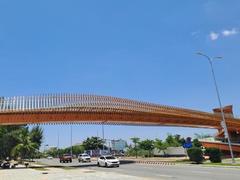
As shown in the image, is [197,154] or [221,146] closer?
[197,154]

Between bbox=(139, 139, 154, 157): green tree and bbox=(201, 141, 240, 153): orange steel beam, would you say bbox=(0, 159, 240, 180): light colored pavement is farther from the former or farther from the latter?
bbox=(139, 139, 154, 157): green tree

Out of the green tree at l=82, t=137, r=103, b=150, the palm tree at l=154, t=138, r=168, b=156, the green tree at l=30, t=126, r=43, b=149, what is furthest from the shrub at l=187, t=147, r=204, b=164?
the green tree at l=82, t=137, r=103, b=150

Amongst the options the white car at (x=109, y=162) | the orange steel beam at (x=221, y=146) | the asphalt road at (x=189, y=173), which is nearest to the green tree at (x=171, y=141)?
the orange steel beam at (x=221, y=146)

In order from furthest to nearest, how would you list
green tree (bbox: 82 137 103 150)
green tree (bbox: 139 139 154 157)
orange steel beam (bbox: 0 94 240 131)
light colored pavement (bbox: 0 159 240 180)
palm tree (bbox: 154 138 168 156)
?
green tree (bbox: 82 137 103 150) < green tree (bbox: 139 139 154 157) < palm tree (bbox: 154 138 168 156) < orange steel beam (bbox: 0 94 240 131) < light colored pavement (bbox: 0 159 240 180)

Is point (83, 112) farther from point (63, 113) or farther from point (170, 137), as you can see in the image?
point (170, 137)

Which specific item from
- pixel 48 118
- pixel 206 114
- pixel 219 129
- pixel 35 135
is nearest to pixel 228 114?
pixel 219 129

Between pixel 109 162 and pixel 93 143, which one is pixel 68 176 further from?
pixel 93 143

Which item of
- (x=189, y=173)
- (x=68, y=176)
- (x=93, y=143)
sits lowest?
(x=189, y=173)

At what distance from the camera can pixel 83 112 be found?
1768 inches

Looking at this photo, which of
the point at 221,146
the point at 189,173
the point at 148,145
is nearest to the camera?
the point at 189,173

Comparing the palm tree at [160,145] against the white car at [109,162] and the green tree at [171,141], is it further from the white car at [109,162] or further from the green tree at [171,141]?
the white car at [109,162]

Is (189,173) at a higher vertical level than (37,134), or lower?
lower

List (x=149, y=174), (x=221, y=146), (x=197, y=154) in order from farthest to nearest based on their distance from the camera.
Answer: (x=221, y=146), (x=197, y=154), (x=149, y=174)

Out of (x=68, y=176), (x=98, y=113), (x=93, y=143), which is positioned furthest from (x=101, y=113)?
(x=93, y=143)
